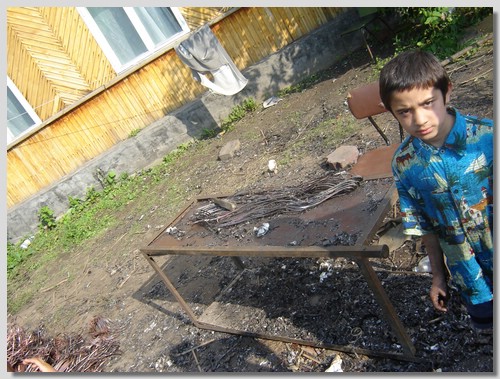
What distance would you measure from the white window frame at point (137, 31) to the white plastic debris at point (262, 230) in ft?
22.7

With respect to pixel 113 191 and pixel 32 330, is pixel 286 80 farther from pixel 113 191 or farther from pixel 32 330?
pixel 32 330

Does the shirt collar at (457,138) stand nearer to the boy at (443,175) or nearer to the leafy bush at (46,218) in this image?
the boy at (443,175)

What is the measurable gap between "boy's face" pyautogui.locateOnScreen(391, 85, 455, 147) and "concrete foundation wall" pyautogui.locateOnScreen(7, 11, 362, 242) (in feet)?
Result: 25.6

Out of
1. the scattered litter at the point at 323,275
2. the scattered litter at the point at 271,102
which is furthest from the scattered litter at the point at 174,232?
the scattered litter at the point at 271,102

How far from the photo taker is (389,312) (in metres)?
2.53

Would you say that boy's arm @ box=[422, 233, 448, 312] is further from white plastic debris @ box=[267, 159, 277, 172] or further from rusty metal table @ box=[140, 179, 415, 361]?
white plastic debris @ box=[267, 159, 277, 172]

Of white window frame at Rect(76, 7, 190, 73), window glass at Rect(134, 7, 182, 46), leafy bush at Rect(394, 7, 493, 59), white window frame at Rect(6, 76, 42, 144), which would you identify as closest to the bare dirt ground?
leafy bush at Rect(394, 7, 493, 59)

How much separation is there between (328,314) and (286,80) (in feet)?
22.9

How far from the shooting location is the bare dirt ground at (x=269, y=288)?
3.01 m

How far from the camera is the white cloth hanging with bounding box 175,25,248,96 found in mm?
8039

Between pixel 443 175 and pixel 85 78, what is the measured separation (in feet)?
27.6

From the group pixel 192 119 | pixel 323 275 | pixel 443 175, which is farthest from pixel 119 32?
pixel 443 175

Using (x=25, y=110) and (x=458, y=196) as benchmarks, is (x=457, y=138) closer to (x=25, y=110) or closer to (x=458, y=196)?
(x=458, y=196)

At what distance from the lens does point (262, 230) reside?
3.08 meters
